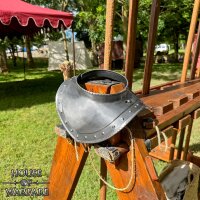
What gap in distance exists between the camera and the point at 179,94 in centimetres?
145

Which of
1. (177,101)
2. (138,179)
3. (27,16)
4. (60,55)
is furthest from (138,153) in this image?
(60,55)

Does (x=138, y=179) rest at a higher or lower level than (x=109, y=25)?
lower

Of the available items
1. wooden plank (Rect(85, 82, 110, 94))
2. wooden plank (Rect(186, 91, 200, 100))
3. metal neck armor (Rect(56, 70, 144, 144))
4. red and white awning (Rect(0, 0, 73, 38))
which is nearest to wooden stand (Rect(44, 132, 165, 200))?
metal neck armor (Rect(56, 70, 144, 144))

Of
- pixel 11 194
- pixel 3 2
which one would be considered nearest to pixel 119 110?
pixel 11 194

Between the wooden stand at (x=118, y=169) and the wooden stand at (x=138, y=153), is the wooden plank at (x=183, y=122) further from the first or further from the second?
the wooden stand at (x=118, y=169)

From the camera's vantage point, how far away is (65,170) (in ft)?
3.93

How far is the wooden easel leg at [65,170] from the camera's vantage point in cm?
115

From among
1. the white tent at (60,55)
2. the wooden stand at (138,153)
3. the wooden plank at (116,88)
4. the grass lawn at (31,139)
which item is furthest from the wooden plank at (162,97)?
the white tent at (60,55)

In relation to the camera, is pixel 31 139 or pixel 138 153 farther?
pixel 31 139

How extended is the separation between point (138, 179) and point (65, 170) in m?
0.37

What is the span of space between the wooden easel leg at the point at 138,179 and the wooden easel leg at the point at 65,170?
18 centimetres

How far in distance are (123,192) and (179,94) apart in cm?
65

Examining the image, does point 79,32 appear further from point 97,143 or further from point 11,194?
point 97,143

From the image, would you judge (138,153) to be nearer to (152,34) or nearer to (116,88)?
(116,88)
